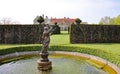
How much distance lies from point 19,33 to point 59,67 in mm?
11882

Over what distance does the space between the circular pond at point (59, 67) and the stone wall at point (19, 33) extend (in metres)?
8.05

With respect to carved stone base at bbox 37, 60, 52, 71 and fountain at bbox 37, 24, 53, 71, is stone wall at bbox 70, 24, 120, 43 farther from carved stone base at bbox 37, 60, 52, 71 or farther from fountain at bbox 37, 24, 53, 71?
carved stone base at bbox 37, 60, 52, 71

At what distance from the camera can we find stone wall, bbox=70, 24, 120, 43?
80.1 ft

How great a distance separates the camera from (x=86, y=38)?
24.5 metres

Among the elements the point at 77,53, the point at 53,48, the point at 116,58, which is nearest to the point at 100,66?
the point at 116,58

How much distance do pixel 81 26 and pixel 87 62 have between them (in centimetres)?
921

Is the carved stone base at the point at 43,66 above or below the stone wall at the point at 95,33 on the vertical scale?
below

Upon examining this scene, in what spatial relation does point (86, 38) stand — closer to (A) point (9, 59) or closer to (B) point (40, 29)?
(B) point (40, 29)

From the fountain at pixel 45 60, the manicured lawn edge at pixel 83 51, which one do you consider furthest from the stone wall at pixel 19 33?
the fountain at pixel 45 60

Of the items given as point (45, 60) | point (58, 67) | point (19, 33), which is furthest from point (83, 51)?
point (19, 33)

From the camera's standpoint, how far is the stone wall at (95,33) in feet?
80.1

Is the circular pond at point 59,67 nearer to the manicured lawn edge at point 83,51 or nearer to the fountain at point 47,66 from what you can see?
the fountain at point 47,66

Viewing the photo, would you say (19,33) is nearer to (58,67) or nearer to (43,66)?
(58,67)

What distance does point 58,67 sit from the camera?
46.7 ft
